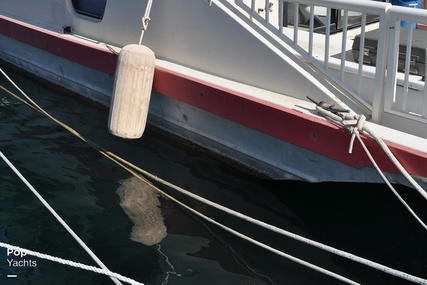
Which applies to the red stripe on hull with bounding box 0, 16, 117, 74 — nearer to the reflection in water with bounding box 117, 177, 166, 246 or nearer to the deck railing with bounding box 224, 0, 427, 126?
the reflection in water with bounding box 117, 177, 166, 246

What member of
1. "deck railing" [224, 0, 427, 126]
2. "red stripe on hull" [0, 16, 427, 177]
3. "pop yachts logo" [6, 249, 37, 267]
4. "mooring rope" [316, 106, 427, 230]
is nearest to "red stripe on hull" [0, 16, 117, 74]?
"red stripe on hull" [0, 16, 427, 177]

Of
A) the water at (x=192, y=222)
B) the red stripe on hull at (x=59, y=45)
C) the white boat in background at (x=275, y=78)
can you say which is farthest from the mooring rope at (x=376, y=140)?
the red stripe on hull at (x=59, y=45)

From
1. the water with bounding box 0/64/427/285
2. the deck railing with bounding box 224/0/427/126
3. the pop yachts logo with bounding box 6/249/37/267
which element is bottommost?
the pop yachts logo with bounding box 6/249/37/267

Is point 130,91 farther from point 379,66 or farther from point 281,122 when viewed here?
point 379,66

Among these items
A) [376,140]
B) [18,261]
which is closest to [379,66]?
[376,140]

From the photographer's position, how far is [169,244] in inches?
166

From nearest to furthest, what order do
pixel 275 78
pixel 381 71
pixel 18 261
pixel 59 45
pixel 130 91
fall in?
pixel 381 71
pixel 18 261
pixel 275 78
pixel 130 91
pixel 59 45

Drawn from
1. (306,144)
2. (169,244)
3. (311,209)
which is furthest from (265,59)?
(169,244)

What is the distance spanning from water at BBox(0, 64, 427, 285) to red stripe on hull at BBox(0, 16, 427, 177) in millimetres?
459

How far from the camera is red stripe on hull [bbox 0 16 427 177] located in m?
3.72

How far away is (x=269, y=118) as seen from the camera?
4332mm

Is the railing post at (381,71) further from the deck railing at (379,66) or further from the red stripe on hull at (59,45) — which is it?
the red stripe on hull at (59,45)

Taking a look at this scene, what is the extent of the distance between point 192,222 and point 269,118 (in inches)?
35.3

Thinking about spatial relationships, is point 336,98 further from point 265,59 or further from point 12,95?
point 12,95
